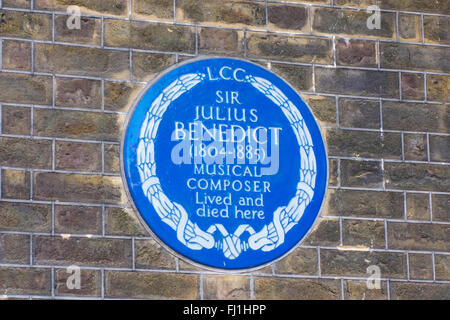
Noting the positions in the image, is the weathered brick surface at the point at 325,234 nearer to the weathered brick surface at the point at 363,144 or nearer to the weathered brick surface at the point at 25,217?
the weathered brick surface at the point at 363,144

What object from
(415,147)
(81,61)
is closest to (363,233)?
(415,147)

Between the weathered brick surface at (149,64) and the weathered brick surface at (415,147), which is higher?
the weathered brick surface at (149,64)

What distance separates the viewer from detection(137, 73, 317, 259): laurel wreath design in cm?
767

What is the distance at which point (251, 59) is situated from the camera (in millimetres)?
8078

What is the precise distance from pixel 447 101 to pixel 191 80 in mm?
1643

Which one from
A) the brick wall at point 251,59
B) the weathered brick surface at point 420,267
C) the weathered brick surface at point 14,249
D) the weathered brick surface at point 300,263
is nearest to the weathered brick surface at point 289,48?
the brick wall at point 251,59

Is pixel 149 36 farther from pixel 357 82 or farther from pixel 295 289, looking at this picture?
pixel 295 289

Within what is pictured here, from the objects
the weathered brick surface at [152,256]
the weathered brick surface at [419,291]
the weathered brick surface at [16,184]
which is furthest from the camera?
the weathered brick surface at [419,291]

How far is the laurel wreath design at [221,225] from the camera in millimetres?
7668

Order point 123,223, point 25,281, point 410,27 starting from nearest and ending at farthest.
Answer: point 25,281
point 123,223
point 410,27

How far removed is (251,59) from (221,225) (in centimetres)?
105

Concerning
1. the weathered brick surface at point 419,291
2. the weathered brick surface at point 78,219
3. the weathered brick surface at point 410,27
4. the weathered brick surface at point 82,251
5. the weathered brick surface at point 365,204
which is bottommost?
the weathered brick surface at point 419,291

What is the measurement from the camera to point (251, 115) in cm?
795

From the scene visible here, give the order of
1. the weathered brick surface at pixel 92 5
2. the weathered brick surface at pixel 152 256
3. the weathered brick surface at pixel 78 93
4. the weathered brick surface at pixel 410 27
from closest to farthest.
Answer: the weathered brick surface at pixel 152 256, the weathered brick surface at pixel 78 93, the weathered brick surface at pixel 92 5, the weathered brick surface at pixel 410 27
